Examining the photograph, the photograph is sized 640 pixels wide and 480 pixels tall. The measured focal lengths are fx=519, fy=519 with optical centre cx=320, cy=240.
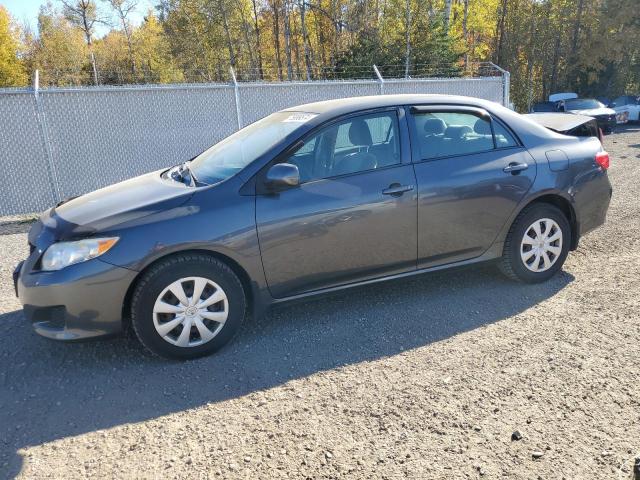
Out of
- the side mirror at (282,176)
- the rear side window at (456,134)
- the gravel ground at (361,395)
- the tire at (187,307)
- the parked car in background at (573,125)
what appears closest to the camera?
the gravel ground at (361,395)

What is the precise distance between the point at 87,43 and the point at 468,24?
32.5m

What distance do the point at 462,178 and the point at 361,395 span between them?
6.45 ft

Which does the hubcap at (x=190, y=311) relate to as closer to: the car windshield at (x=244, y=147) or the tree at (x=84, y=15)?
the car windshield at (x=244, y=147)

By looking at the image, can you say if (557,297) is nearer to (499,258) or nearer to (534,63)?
(499,258)

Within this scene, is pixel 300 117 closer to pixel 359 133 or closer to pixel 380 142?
pixel 359 133

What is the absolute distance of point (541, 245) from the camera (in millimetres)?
4445

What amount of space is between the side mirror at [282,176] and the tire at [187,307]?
0.64 m

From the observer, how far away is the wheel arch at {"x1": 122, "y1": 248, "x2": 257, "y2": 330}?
3.28 metres

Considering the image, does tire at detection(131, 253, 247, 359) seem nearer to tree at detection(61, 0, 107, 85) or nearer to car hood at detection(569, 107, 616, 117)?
car hood at detection(569, 107, 616, 117)

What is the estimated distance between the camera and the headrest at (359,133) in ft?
13.0

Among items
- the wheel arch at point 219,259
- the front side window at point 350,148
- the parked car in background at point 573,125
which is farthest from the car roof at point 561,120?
the wheel arch at point 219,259

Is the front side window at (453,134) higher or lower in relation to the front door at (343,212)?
higher

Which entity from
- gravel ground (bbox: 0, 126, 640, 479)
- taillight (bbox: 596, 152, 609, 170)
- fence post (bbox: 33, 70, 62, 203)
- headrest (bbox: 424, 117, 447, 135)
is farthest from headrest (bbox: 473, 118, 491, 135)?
fence post (bbox: 33, 70, 62, 203)

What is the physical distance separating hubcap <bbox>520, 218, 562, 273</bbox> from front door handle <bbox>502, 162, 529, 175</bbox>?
473 millimetres
